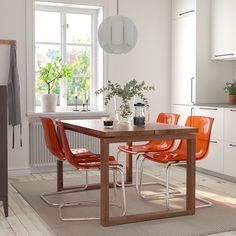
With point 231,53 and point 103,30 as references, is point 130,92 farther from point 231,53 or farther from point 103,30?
point 231,53

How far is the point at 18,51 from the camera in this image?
19.9 ft

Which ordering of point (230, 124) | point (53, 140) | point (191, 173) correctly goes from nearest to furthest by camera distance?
point (191, 173) → point (53, 140) → point (230, 124)

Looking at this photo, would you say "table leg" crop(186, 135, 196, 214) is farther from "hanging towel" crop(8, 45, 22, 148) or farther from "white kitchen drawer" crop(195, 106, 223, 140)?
"hanging towel" crop(8, 45, 22, 148)

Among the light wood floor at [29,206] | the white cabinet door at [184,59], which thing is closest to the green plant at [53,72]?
the light wood floor at [29,206]

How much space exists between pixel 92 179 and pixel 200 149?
1798 mm

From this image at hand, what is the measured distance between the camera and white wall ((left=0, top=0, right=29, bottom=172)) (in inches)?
235

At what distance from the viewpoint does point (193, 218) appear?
4.04 metres

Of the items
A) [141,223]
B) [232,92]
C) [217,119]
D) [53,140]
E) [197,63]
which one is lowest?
[141,223]

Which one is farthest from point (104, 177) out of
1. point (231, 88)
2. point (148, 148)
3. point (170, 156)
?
point (231, 88)

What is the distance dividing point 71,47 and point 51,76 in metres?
0.55

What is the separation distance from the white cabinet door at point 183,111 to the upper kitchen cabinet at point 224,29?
77cm

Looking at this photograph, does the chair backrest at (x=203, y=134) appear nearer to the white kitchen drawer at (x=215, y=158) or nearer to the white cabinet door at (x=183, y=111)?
the white kitchen drawer at (x=215, y=158)

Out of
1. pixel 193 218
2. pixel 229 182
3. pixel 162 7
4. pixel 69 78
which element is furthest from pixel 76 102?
pixel 193 218

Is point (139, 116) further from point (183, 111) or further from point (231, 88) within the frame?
point (183, 111)
